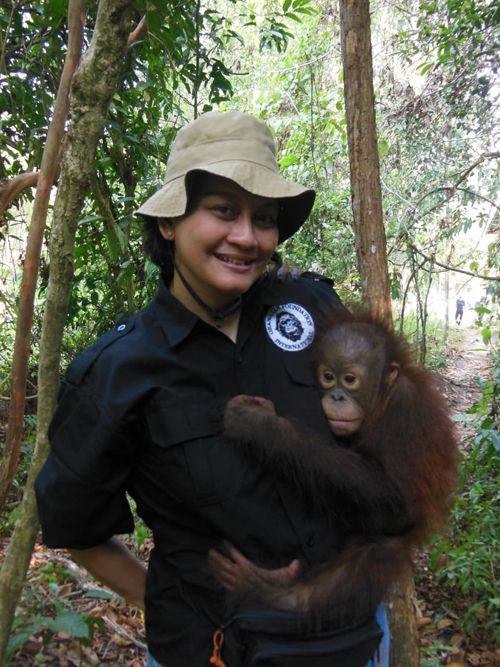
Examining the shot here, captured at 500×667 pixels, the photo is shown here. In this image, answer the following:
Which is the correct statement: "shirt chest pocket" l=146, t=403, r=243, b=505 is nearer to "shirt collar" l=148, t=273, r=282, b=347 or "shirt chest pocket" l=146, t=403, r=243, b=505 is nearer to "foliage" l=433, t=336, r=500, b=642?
"shirt collar" l=148, t=273, r=282, b=347

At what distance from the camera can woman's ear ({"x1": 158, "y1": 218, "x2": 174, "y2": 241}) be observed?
1.78m

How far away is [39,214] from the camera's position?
6.32 feet

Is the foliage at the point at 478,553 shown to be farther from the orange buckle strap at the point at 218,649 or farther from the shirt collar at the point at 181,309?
the shirt collar at the point at 181,309

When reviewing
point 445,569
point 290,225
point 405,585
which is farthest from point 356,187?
point 445,569

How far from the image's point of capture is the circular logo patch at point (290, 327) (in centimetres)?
193

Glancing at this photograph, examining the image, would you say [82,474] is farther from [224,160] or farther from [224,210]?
[224,160]

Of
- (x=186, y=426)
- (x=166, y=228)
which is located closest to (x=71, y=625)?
(x=186, y=426)

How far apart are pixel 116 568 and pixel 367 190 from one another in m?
1.91

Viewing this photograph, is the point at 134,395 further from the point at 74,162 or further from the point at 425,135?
the point at 425,135

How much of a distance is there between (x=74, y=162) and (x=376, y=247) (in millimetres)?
1391

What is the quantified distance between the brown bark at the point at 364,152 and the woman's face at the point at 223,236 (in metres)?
0.96

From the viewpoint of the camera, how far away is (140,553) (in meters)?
4.02

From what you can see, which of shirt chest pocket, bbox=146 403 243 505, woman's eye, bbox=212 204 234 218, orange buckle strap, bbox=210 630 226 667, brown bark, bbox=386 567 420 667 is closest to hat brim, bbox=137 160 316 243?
woman's eye, bbox=212 204 234 218

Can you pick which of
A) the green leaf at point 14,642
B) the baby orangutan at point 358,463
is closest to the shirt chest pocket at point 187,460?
the baby orangutan at point 358,463
